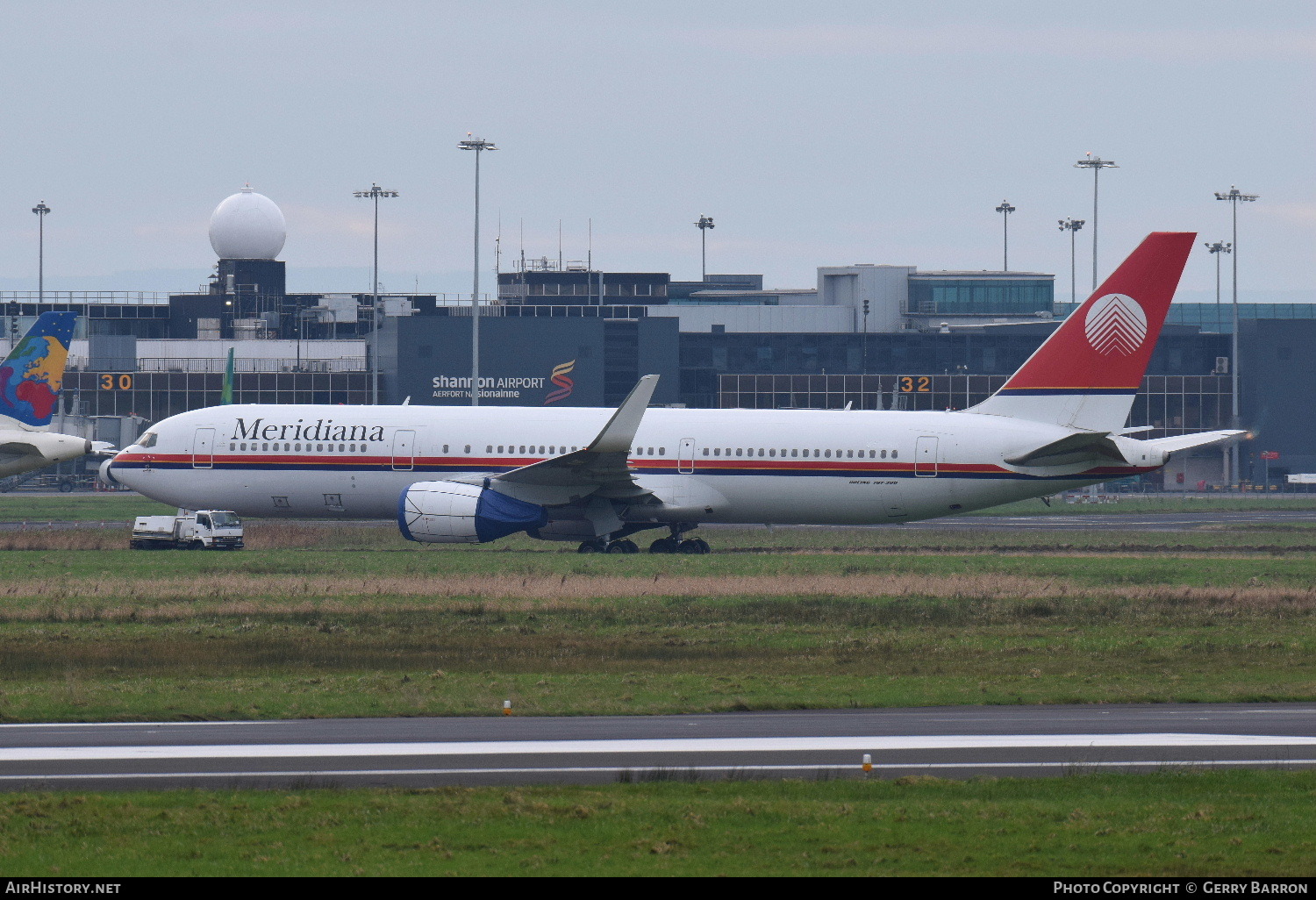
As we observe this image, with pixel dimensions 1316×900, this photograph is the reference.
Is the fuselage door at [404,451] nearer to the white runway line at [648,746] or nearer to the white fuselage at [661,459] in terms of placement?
the white fuselage at [661,459]

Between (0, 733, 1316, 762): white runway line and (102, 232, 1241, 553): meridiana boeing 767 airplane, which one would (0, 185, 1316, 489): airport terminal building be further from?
(0, 733, 1316, 762): white runway line

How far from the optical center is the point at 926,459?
150 feet

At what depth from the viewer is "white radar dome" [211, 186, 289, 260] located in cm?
12756

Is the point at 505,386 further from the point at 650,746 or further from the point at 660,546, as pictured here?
the point at 650,746

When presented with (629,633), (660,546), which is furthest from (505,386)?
(629,633)

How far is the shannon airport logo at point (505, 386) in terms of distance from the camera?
106688mm

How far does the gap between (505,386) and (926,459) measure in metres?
64.6

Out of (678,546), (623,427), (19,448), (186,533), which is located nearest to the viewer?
(623,427)

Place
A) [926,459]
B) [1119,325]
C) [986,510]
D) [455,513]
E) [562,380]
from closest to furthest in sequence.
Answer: [455,513], [1119,325], [926,459], [986,510], [562,380]

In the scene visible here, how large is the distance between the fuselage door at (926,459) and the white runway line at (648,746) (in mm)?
26452

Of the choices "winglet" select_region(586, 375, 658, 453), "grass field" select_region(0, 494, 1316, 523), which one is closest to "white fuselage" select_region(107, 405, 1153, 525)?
"winglet" select_region(586, 375, 658, 453)

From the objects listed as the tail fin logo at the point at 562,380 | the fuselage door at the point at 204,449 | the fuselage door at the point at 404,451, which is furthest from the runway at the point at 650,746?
the tail fin logo at the point at 562,380

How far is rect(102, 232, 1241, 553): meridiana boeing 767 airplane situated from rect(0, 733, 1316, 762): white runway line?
2496 cm

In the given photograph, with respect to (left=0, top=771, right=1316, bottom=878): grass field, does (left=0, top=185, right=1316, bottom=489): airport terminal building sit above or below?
above
